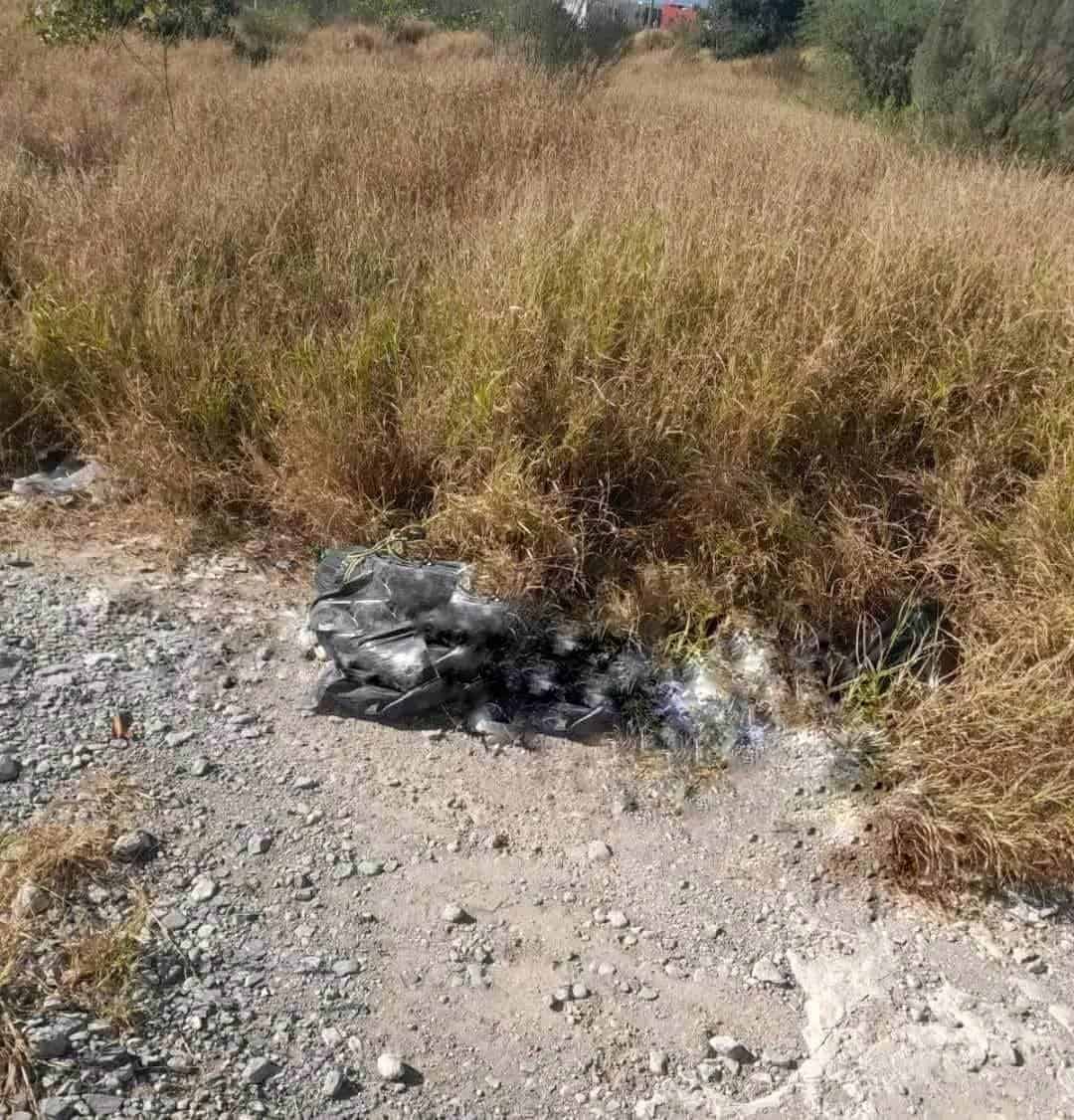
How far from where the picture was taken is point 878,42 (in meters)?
11.9

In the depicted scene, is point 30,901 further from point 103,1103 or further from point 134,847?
point 103,1103

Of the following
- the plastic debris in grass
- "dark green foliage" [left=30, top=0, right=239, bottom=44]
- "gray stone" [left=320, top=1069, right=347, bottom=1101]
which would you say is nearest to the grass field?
the plastic debris in grass

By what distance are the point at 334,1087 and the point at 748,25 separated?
3037 centimetres

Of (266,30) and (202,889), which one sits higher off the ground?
(266,30)

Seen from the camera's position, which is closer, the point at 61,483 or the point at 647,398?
the point at 647,398

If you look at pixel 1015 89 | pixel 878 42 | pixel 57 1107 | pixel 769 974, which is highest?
pixel 878 42

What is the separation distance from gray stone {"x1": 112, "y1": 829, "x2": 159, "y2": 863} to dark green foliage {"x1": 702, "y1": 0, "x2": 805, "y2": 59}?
2657cm

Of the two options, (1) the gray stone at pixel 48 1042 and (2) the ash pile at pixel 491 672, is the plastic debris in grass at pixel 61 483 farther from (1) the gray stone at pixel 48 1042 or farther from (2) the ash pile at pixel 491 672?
(1) the gray stone at pixel 48 1042

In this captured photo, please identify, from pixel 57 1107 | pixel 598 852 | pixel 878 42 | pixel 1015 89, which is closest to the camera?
pixel 57 1107

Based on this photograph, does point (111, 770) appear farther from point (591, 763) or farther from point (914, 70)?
point (914, 70)

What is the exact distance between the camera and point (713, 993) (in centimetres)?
206

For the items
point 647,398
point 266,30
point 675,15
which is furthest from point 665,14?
point 647,398

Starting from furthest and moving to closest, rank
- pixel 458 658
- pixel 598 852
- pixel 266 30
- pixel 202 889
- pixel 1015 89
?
1. pixel 266 30
2. pixel 1015 89
3. pixel 458 658
4. pixel 598 852
5. pixel 202 889

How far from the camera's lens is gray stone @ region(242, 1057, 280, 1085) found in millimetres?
1740
